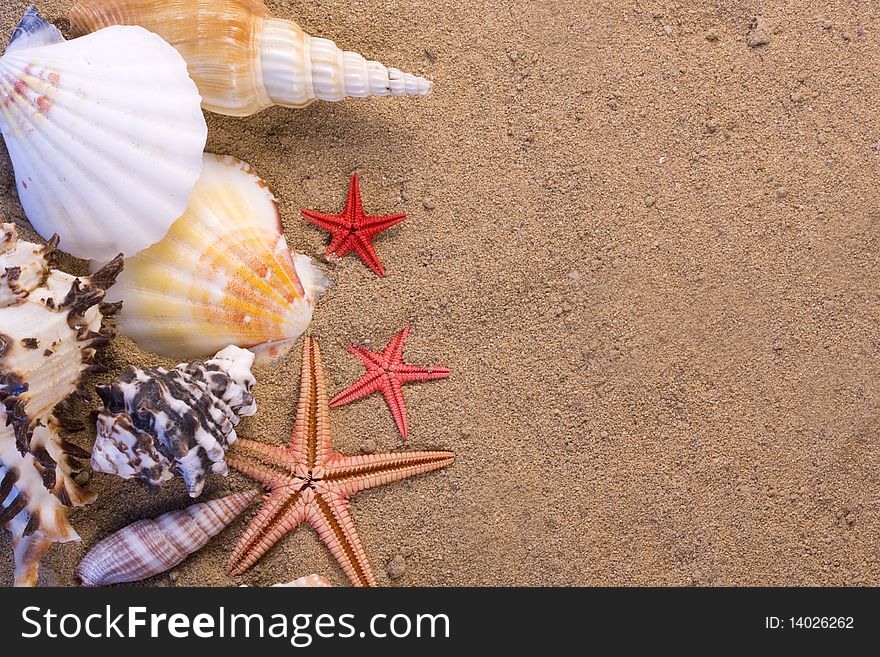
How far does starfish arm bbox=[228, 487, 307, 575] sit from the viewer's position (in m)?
1.75

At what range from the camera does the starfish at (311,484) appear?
→ 5.75 feet

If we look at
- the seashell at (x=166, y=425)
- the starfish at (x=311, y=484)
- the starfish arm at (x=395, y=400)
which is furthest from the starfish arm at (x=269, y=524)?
the starfish arm at (x=395, y=400)

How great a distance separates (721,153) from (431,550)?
1188mm

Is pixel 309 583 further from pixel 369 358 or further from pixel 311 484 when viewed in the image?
pixel 369 358

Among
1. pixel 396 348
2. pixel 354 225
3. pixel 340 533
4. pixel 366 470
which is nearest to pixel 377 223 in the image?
pixel 354 225

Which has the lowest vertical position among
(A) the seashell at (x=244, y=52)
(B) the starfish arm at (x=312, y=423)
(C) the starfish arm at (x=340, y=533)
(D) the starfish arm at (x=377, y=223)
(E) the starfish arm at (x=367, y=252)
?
(C) the starfish arm at (x=340, y=533)

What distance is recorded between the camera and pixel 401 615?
5.91 feet

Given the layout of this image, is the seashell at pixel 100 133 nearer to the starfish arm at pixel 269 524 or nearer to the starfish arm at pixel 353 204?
the starfish arm at pixel 353 204

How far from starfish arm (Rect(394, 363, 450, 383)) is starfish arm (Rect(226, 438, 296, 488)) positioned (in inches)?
12.3

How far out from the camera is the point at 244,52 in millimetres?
1687

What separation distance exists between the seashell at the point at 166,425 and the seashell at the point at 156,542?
0.13 meters

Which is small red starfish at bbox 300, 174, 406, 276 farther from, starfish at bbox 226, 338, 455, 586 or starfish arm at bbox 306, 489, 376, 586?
starfish arm at bbox 306, 489, 376, 586

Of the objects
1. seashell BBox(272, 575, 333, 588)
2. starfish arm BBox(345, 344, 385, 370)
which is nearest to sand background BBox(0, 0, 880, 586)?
starfish arm BBox(345, 344, 385, 370)

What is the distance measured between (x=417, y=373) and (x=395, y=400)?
0.08m
